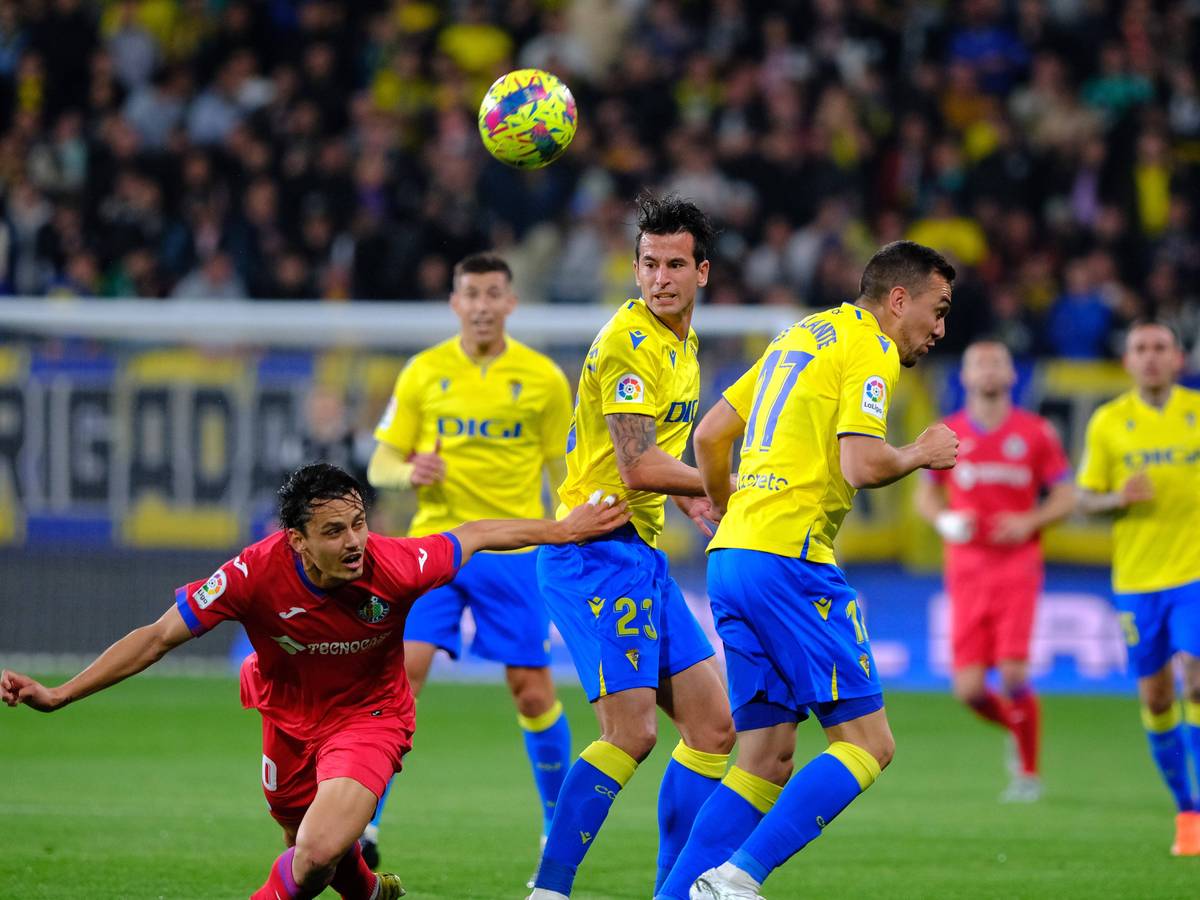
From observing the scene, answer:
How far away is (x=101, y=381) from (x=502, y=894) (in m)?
9.22

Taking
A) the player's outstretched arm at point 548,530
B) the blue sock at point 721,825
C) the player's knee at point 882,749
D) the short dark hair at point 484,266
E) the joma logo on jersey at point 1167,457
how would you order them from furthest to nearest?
the joma logo on jersey at point 1167,457, the short dark hair at point 484,266, the player's outstretched arm at point 548,530, the blue sock at point 721,825, the player's knee at point 882,749

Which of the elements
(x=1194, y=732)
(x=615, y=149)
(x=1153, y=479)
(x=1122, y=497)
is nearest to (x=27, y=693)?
(x=1194, y=732)

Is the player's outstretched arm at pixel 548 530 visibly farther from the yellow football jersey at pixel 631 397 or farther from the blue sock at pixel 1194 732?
the blue sock at pixel 1194 732

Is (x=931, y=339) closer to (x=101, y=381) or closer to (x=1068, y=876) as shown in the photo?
(x=1068, y=876)

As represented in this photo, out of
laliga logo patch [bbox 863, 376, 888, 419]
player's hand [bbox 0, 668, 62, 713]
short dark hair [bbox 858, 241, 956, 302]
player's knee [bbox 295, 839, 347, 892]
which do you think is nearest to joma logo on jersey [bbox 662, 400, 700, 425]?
short dark hair [bbox 858, 241, 956, 302]

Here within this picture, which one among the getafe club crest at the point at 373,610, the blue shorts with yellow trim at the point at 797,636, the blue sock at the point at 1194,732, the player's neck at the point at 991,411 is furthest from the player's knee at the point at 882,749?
the player's neck at the point at 991,411

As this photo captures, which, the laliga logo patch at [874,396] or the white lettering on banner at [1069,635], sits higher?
the laliga logo patch at [874,396]

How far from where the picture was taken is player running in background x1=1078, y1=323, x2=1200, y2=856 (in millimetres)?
8945

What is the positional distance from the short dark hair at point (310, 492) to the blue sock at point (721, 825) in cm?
160

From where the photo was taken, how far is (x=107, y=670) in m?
5.76

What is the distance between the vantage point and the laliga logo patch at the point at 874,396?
580cm

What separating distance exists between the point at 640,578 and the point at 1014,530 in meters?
5.14

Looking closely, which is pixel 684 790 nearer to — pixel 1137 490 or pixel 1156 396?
pixel 1137 490

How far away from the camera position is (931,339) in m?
6.19
